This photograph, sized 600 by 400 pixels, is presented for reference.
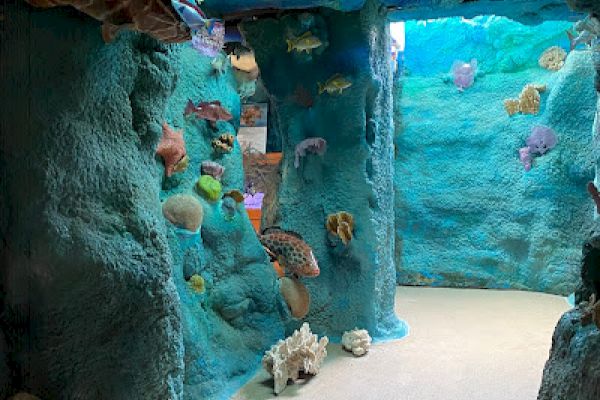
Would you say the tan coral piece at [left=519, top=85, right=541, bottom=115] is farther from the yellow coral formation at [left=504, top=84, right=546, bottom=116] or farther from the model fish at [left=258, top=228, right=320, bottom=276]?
the model fish at [left=258, top=228, right=320, bottom=276]

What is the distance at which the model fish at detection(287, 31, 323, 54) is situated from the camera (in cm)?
609

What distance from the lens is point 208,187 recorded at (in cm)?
504

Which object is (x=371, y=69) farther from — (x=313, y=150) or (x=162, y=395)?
(x=162, y=395)

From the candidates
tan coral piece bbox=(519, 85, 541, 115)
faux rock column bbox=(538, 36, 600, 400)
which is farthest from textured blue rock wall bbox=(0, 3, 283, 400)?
tan coral piece bbox=(519, 85, 541, 115)

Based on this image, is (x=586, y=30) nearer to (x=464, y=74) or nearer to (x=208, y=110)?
(x=208, y=110)

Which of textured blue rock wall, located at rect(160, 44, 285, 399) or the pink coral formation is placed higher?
the pink coral formation

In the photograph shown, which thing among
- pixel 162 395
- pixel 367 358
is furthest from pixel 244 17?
pixel 162 395

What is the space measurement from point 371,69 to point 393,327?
3043 millimetres

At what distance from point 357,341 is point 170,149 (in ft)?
9.56

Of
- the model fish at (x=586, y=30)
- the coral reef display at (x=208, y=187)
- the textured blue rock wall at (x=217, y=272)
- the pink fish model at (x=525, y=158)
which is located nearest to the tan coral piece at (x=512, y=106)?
the pink fish model at (x=525, y=158)

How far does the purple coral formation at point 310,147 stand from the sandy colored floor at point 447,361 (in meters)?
2.20

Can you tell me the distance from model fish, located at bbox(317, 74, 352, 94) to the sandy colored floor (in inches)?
112

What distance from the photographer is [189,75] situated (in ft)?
17.0

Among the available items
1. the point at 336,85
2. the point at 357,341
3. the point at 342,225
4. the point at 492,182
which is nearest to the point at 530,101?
the point at 492,182
